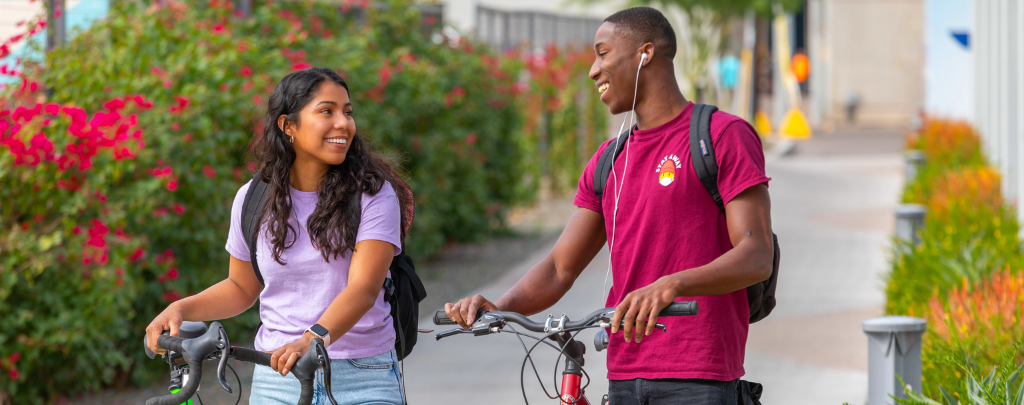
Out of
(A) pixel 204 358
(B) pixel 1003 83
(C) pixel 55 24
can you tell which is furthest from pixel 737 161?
(B) pixel 1003 83

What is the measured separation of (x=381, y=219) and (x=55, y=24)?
14.1ft

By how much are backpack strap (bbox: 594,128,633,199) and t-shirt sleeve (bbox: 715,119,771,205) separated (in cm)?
30

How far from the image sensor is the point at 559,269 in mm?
2820

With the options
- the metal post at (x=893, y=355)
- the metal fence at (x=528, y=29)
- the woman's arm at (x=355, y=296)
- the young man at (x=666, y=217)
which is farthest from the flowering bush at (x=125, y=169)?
the metal fence at (x=528, y=29)

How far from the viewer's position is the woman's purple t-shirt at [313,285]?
2.67 meters

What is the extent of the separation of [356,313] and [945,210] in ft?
20.1

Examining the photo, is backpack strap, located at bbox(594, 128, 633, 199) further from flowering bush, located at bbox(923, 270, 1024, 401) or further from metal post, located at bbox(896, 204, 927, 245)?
metal post, located at bbox(896, 204, 927, 245)

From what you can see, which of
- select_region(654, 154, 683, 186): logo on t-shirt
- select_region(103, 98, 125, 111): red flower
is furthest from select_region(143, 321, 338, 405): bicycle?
select_region(103, 98, 125, 111): red flower

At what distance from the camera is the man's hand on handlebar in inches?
85.0

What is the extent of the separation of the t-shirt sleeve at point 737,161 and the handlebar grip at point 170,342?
4.25 ft

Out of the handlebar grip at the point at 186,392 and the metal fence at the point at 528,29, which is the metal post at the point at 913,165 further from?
the handlebar grip at the point at 186,392

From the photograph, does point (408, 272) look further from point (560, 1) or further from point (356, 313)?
point (560, 1)

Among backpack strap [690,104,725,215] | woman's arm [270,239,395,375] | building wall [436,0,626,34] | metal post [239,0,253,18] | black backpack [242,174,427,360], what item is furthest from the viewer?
building wall [436,0,626,34]

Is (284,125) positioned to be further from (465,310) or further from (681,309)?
(681,309)
